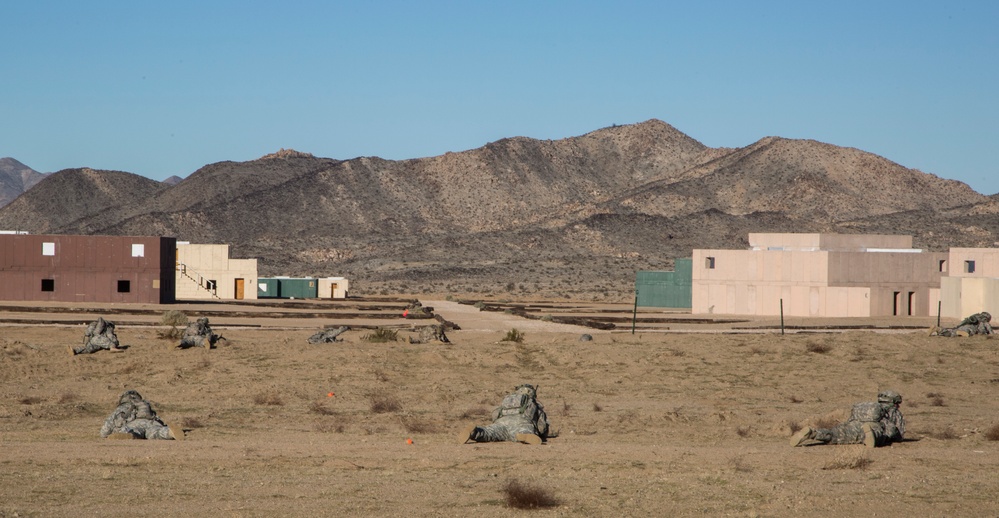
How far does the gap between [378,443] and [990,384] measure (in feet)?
66.3

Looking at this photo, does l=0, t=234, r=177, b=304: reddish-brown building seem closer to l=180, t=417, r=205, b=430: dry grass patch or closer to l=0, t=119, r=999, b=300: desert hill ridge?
l=0, t=119, r=999, b=300: desert hill ridge

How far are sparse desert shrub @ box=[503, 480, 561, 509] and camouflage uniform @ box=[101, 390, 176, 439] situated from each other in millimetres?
8235

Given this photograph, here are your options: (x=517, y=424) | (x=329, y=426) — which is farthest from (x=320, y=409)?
(x=517, y=424)

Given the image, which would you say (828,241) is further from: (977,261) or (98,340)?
(98,340)

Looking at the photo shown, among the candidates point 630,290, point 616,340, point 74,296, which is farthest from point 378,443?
point 630,290

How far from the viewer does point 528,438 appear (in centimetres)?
1967

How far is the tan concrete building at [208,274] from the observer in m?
88.4

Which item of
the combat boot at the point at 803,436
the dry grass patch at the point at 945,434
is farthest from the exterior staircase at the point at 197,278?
the combat boot at the point at 803,436

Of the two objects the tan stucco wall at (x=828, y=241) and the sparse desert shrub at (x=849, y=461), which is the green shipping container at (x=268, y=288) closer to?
the tan stucco wall at (x=828, y=241)

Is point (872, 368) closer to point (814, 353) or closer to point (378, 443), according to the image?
point (814, 353)

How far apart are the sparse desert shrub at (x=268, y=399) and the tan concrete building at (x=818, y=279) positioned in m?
43.7

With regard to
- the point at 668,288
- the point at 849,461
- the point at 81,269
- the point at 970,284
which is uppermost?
the point at 970,284

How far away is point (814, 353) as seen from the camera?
3741cm

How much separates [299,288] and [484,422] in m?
78.2
